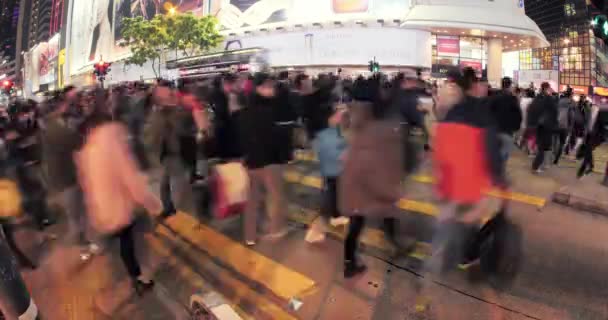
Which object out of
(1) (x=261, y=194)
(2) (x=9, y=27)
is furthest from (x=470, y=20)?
(2) (x=9, y=27)

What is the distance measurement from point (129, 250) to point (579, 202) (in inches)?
230

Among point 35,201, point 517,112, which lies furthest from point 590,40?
point 35,201

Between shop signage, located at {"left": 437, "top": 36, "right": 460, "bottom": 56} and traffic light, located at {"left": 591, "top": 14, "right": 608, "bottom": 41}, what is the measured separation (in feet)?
125

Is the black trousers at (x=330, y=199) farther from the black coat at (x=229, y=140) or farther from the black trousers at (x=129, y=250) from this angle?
the black trousers at (x=129, y=250)

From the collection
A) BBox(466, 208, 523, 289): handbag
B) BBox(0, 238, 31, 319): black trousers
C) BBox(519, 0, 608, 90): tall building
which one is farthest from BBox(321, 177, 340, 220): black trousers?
BBox(519, 0, 608, 90): tall building

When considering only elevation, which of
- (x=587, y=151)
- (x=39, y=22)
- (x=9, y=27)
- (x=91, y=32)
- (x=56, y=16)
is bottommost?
(x=587, y=151)

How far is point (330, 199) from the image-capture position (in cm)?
529

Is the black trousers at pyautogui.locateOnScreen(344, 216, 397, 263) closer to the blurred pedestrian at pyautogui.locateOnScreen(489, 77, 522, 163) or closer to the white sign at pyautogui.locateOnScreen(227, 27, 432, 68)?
the blurred pedestrian at pyautogui.locateOnScreen(489, 77, 522, 163)

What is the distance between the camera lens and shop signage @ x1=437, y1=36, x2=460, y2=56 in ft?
146

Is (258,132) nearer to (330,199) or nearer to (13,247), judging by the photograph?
(330,199)

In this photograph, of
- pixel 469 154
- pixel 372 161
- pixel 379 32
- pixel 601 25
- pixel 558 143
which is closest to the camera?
pixel 469 154

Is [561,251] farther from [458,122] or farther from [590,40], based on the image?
[590,40]

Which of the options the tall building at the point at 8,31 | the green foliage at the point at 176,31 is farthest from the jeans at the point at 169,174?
the tall building at the point at 8,31

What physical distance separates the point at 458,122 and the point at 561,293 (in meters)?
1.88
